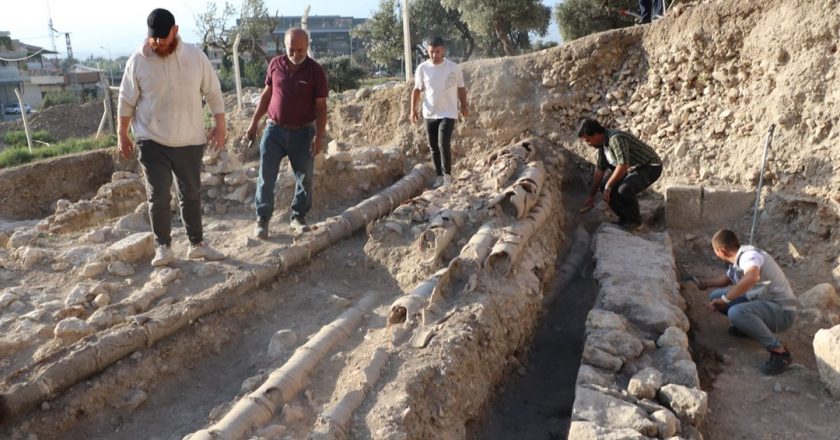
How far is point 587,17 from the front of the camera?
1662 centimetres

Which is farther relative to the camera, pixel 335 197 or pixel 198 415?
pixel 335 197

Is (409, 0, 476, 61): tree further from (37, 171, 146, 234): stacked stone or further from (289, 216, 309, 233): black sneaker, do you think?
(289, 216, 309, 233): black sneaker

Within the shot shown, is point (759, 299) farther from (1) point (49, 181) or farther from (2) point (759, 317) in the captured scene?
(1) point (49, 181)

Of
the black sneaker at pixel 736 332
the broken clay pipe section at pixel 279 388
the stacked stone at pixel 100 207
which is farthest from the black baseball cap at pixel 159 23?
the black sneaker at pixel 736 332

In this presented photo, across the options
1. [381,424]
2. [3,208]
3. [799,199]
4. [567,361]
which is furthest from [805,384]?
[3,208]

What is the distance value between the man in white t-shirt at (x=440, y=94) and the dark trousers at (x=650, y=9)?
461 cm

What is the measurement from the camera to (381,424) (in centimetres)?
298

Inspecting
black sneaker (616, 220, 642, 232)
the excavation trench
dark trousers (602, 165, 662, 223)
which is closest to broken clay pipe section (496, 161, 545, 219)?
the excavation trench

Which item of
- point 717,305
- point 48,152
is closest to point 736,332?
point 717,305

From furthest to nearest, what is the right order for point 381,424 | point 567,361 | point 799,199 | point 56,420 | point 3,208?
point 3,208, point 799,199, point 567,361, point 56,420, point 381,424

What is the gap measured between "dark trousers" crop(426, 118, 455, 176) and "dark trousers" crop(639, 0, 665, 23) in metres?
4.75

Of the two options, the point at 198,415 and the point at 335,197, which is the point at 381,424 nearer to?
the point at 198,415

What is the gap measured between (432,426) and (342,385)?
0.51m

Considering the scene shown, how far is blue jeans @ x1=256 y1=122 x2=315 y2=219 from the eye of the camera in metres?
5.23
